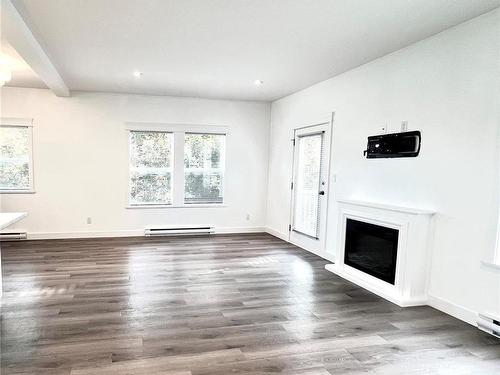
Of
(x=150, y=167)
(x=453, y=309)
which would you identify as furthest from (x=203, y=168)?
(x=453, y=309)

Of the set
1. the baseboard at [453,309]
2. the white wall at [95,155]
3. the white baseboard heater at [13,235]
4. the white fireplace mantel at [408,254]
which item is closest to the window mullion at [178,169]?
the white wall at [95,155]

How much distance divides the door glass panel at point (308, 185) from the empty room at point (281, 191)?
0.04 metres

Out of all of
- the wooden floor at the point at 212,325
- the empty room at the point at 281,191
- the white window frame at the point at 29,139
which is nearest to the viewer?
the wooden floor at the point at 212,325

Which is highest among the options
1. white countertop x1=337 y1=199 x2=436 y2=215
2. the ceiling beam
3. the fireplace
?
the ceiling beam

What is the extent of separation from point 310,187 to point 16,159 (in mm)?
5083

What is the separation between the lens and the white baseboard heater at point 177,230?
21.2 ft

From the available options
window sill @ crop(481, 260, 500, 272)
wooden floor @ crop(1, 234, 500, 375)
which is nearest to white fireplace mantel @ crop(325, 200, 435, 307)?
wooden floor @ crop(1, 234, 500, 375)

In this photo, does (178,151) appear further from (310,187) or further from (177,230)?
(310,187)

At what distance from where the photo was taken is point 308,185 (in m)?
5.75

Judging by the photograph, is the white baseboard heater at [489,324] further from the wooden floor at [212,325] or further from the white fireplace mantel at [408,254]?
the white fireplace mantel at [408,254]

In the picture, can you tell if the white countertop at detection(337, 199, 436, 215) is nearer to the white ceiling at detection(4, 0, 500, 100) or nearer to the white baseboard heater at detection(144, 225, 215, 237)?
the white ceiling at detection(4, 0, 500, 100)

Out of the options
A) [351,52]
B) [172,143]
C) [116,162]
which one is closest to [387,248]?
[351,52]

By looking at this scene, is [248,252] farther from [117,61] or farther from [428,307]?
[117,61]

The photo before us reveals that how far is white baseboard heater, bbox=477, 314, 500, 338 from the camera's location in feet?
9.07
